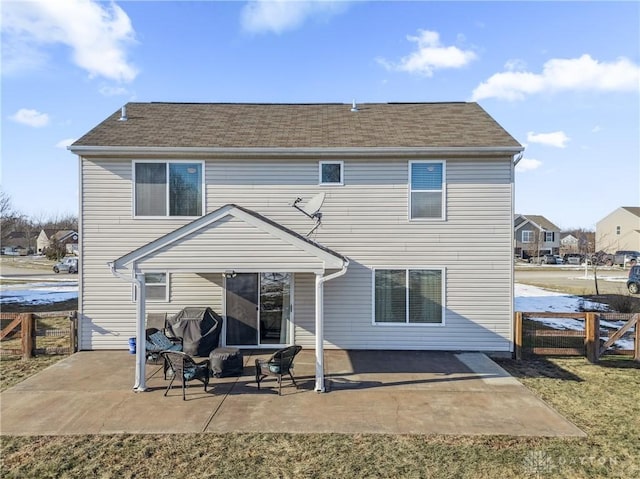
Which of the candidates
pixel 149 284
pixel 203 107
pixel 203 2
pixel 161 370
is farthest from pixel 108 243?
pixel 203 2

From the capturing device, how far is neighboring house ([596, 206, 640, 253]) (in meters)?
55.0

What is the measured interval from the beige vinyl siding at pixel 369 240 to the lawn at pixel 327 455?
412 centimetres

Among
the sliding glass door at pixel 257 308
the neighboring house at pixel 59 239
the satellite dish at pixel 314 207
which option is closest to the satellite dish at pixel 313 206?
the satellite dish at pixel 314 207

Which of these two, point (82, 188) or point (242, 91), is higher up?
point (242, 91)

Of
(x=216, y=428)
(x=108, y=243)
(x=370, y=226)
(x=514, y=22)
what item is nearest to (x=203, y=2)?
(x=108, y=243)

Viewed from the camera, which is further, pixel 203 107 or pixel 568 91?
pixel 568 91

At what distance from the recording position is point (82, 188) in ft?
32.0

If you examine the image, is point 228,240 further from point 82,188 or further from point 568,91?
point 568,91

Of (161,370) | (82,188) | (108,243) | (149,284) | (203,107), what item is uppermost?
(203,107)

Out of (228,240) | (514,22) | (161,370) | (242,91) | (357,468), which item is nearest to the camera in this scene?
(357,468)

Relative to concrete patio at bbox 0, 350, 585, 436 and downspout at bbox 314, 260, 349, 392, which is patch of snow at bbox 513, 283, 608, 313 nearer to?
concrete patio at bbox 0, 350, 585, 436

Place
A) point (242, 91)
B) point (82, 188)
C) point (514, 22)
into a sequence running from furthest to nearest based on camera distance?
1. point (242, 91)
2. point (514, 22)
3. point (82, 188)

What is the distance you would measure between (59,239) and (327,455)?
59.2m

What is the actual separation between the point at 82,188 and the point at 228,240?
5.22m
